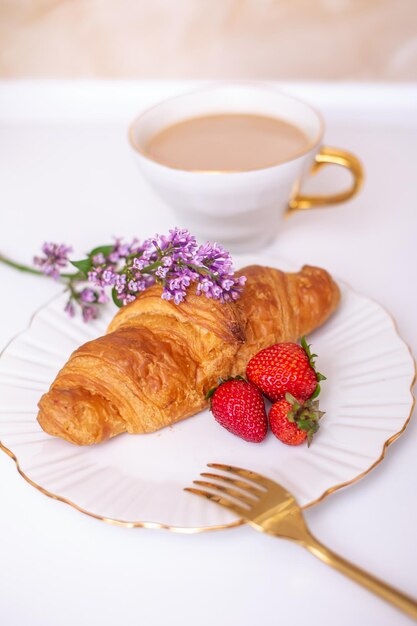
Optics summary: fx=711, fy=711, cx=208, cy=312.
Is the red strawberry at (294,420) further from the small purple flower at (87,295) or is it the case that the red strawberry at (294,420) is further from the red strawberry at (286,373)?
the small purple flower at (87,295)

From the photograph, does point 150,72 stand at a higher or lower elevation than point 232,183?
higher

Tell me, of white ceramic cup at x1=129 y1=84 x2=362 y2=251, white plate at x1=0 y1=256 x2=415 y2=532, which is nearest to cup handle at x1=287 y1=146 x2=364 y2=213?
white ceramic cup at x1=129 y1=84 x2=362 y2=251

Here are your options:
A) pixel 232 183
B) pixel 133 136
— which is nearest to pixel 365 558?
pixel 232 183

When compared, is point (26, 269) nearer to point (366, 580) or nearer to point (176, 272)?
point (176, 272)

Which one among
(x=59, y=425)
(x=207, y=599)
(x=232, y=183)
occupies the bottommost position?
(x=207, y=599)

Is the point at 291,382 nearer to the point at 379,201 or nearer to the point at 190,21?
the point at 379,201

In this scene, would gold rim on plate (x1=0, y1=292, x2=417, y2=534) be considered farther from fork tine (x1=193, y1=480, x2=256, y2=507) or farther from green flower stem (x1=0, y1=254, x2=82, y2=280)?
green flower stem (x1=0, y1=254, x2=82, y2=280)
